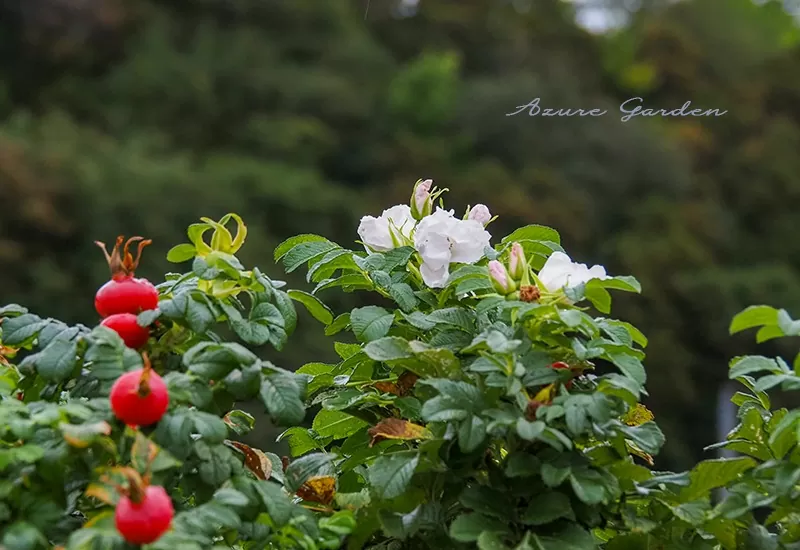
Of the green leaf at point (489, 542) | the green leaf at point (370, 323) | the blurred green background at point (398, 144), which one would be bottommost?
the green leaf at point (489, 542)

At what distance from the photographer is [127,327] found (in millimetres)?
662

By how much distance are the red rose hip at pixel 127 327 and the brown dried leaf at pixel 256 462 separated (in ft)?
0.38

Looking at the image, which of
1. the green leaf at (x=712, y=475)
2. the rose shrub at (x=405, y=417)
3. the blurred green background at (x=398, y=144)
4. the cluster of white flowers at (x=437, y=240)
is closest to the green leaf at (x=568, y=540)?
the rose shrub at (x=405, y=417)

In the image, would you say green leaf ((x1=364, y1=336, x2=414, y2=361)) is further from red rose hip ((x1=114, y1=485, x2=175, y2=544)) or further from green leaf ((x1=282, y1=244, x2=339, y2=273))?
red rose hip ((x1=114, y1=485, x2=175, y2=544))

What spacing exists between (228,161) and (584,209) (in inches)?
105

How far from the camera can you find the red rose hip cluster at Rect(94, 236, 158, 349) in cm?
66

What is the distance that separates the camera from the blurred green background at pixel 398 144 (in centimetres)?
592

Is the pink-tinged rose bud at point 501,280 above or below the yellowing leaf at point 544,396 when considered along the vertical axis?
above

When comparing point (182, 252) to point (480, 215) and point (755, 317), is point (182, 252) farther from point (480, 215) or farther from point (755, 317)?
point (755, 317)

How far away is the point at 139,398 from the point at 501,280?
11.0 inches

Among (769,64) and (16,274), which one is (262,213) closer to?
(16,274)

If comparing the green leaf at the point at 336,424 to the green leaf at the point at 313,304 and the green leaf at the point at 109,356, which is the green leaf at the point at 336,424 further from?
the green leaf at the point at 109,356

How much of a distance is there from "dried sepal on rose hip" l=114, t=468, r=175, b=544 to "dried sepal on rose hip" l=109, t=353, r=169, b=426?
0.06 metres

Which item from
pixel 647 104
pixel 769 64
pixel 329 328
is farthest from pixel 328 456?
pixel 769 64
